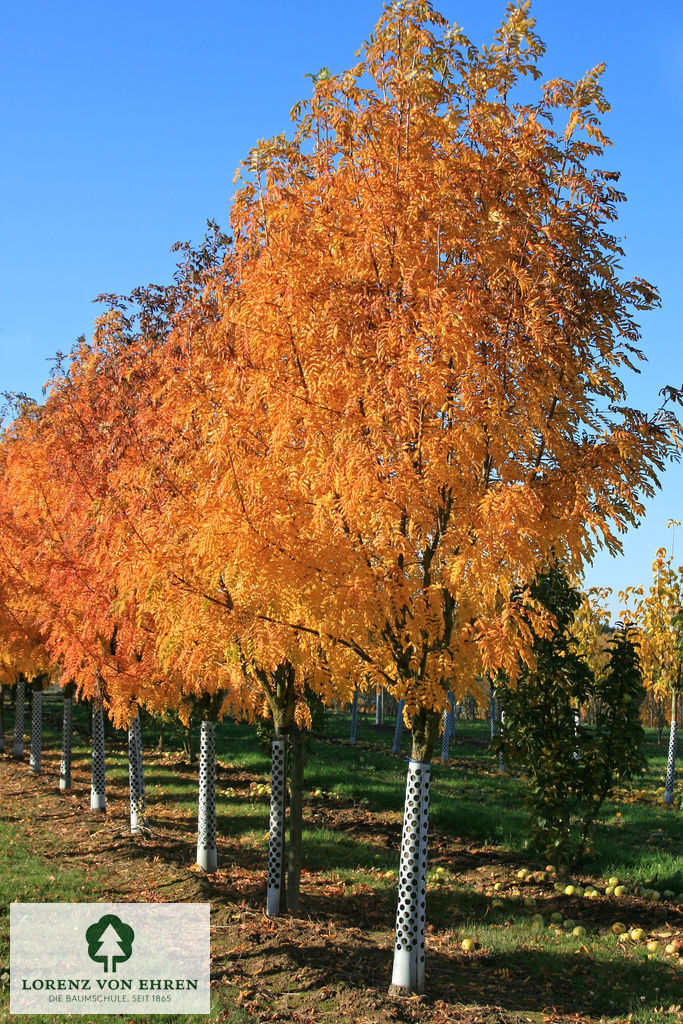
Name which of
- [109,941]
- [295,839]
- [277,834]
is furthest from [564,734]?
[109,941]

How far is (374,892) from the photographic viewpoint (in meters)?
10.8

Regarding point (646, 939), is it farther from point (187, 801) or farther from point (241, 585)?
point (187, 801)

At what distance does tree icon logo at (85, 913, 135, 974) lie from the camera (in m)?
7.30

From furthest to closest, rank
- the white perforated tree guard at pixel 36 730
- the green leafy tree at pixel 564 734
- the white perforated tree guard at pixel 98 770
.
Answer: the white perforated tree guard at pixel 36 730
the white perforated tree guard at pixel 98 770
the green leafy tree at pixel 564 734

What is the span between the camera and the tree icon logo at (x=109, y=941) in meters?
7.30

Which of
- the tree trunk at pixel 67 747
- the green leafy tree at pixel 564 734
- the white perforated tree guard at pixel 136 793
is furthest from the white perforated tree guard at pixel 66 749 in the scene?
the green leafy tree at pixel 564 734

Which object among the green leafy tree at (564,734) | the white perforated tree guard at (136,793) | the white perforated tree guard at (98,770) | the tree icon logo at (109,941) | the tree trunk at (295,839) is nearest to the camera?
the tree icon logo at (109,941)

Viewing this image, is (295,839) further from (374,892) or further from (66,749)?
(66,749)

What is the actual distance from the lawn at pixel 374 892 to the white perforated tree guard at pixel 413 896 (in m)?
0.26

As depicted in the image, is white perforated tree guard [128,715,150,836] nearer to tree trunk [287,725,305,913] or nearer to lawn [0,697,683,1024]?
lawn [0,697,683,1024]

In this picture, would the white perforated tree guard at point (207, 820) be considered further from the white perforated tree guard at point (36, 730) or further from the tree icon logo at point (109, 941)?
the white perforated tree guard at point (36, 730)

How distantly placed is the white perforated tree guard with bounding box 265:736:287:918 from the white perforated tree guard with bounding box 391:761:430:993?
267 cm

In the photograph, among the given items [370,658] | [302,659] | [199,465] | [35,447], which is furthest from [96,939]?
[35,447]

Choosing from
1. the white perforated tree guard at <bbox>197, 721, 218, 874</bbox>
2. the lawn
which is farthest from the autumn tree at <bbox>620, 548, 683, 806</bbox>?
the white perforated tree guard at <bbox>197, 721, 218, 874</bbox>
